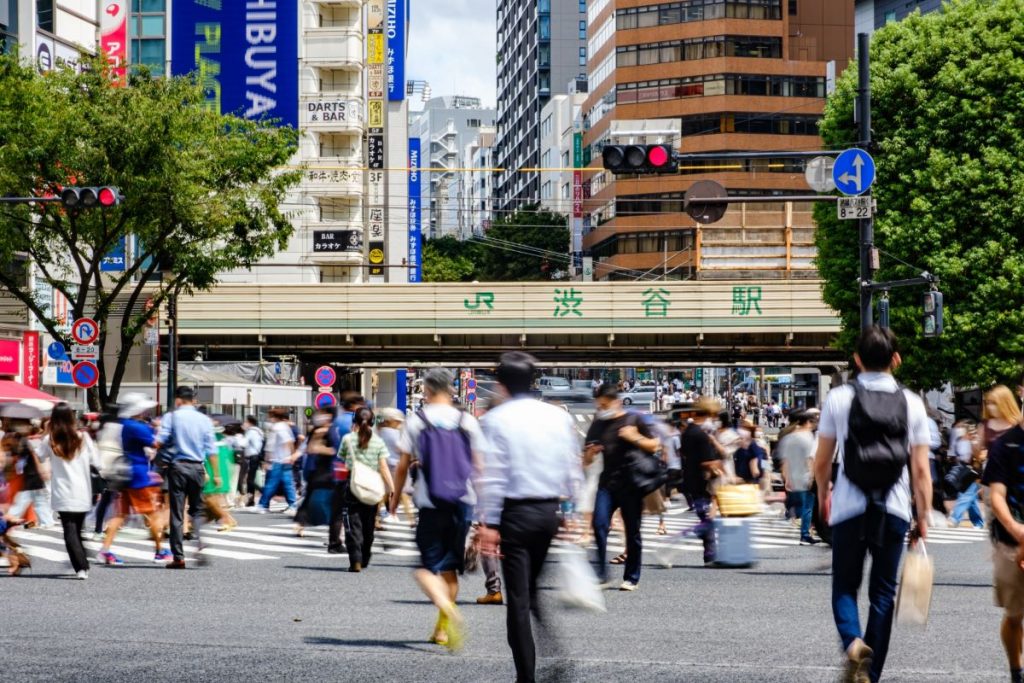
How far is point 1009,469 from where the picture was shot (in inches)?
263

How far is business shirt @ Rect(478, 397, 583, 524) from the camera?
6.64m

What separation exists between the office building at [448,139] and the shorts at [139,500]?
161 m

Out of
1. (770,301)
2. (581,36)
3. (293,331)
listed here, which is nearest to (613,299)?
(770,301)

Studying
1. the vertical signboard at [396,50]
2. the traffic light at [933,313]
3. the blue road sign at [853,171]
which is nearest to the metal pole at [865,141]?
the blue road sign at [853,171]

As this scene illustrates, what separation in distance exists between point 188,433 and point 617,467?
172 inches

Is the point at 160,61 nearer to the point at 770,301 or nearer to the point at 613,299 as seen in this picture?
the point at 613,299

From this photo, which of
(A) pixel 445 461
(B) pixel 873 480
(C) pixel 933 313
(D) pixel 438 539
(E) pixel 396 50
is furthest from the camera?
(E) pixel 396 50

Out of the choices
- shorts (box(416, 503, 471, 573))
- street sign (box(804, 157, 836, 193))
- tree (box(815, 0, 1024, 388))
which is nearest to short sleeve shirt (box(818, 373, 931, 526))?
shorts (box(416, 503, 471, 573))

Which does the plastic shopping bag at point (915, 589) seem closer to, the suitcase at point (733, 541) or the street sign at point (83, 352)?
the suitcase at point (733, 541)

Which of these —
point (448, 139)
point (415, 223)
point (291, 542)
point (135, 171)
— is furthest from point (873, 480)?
point (448, 139)

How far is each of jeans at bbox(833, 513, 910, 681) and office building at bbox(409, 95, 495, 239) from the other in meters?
169

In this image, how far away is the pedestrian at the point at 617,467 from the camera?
12078 millimetres

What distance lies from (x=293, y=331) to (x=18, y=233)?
21.3 meters

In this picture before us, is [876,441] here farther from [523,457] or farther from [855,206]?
[855,206]
